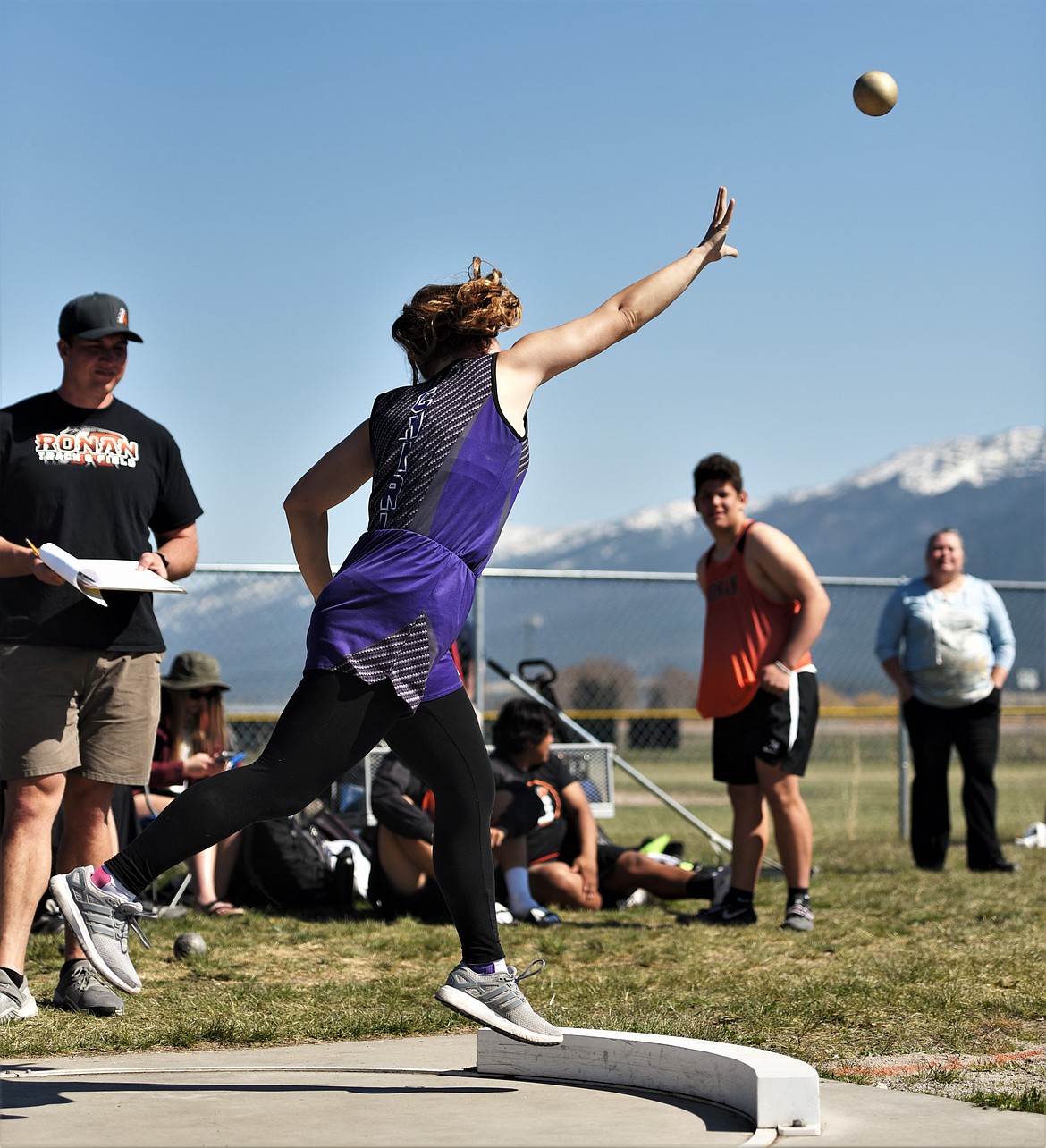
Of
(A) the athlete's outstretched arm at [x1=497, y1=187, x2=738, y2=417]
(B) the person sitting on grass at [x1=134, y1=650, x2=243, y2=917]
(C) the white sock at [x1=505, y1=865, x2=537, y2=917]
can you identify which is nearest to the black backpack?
(B) the person sitting on grass at [x1=134, y1=650, x2=243, y2=917]

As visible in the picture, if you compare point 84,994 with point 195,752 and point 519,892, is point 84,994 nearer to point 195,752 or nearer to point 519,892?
point 519,892

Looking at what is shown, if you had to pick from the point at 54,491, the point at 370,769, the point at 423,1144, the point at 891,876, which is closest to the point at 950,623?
the point at 891,876

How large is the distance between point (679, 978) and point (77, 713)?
2.36 metres

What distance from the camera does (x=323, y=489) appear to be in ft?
12.5

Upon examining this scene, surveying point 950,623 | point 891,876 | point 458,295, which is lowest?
point 891,876

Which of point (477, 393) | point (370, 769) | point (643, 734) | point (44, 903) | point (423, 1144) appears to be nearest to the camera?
point (423, 1144)

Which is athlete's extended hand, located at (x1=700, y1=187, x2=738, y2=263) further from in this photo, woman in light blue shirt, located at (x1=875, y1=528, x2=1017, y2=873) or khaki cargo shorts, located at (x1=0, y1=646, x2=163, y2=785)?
woman in light blue shirt, located at (x1=875, y1=528, x2=1017, y2=873)

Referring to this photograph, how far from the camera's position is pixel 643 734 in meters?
21.0

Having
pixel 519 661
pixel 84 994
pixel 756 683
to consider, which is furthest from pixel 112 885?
pixel 519 661

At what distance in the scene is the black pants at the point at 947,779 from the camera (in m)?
9.29

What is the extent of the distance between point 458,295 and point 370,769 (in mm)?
5639

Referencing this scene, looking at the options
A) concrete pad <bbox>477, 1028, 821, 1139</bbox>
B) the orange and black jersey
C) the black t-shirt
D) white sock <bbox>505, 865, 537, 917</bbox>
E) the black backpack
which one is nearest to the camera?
concrete pad <bbox>477, 1028, 821, 1139</bbox>

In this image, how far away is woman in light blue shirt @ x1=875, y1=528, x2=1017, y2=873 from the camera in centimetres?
934

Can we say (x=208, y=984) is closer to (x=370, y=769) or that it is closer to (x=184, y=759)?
(x=184, y=759)
